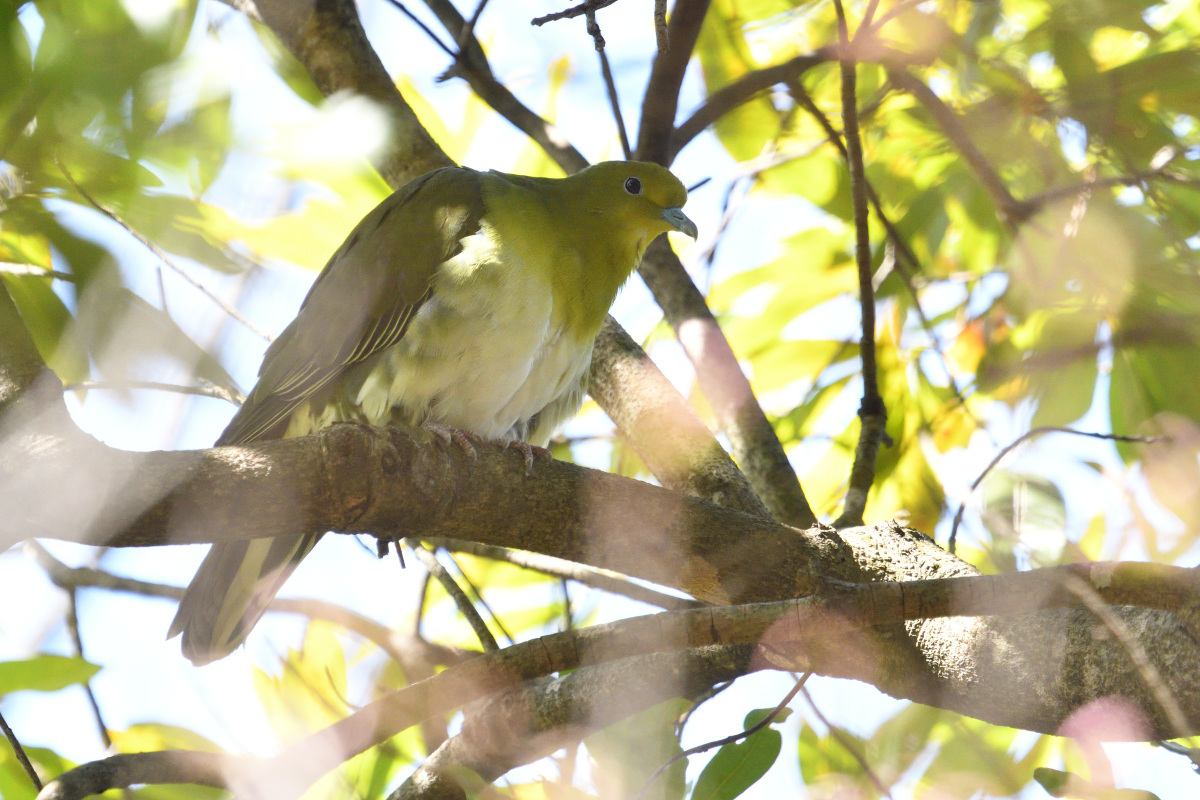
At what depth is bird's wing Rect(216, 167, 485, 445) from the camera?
2.39 m

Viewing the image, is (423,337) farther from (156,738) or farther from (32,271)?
(156,738)

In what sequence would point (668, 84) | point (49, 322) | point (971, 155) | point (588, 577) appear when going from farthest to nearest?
point (668, 84) → point (588, 577) → point (971, 155) → point (49, 322)

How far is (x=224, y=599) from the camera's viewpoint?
2.34m

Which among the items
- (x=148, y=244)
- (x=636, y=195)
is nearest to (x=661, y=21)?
(x=148, y=244)

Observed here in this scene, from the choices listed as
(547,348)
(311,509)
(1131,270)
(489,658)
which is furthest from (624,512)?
(1131,270)

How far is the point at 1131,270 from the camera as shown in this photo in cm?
173

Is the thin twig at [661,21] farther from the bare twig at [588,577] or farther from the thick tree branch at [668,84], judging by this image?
the bare twig at [588,577]

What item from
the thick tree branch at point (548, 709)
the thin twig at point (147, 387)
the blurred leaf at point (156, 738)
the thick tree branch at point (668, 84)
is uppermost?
the thick tree branch at point (668, 84)

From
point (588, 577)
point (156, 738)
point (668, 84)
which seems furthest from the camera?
point (668, 84)

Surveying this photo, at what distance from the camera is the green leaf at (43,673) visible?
1.35 m

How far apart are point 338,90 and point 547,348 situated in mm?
969

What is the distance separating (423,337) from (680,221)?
0.88 m

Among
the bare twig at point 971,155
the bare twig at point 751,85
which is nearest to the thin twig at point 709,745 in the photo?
the bare twig at point 971,155

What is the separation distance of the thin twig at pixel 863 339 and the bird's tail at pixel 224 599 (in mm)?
1318
